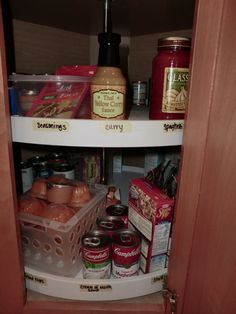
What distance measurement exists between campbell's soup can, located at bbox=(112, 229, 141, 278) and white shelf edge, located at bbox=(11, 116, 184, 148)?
0.25 m

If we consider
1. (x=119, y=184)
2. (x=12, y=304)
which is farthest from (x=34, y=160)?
(x=12, y=304)

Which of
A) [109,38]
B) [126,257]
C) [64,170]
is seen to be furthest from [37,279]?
[109,38]

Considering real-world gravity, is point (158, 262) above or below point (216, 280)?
below

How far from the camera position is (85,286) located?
0.57 meters

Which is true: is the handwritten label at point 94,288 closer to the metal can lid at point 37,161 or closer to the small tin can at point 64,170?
the small tin can at point 64,170

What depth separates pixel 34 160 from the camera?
0.88 metres

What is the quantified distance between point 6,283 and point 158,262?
34 cm

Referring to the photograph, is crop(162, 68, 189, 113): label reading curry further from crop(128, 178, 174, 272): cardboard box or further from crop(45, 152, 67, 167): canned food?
crop(45, 152, 67, 167): canned food

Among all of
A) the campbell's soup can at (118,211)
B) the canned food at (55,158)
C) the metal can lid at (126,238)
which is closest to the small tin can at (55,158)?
the canned food at (55,158)

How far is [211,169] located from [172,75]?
0.21 m

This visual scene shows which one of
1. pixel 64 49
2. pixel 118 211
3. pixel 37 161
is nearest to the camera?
pixel 118 211

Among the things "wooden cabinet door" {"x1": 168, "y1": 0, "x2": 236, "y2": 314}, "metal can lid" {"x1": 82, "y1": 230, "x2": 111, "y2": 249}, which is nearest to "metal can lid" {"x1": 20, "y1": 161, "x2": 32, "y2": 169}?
"metal can lid" {"x1": 82, "y1": 230, "x2": 111, "y2": 249}

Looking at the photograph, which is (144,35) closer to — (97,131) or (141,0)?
(141,0)

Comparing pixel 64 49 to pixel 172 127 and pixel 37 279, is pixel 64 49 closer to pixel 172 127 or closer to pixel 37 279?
pixel 172 127
